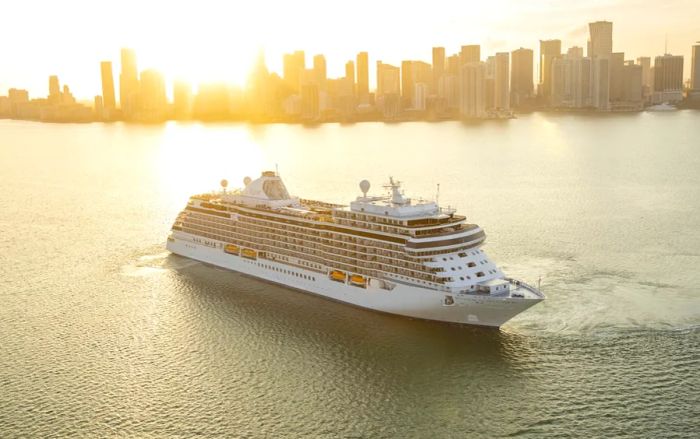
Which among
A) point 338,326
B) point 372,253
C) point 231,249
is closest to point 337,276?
point 372,253

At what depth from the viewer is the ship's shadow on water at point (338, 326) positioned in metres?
33.1

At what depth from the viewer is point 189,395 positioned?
96.8 ft

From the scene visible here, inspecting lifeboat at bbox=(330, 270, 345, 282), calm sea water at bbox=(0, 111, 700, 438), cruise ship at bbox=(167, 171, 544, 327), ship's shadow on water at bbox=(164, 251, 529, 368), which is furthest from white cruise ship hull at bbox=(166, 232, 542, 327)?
calm sea water at bbox=(0, 111, 700, 438)

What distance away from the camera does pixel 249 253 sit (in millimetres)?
46062

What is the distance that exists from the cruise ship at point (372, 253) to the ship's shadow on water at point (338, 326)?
0.71 metres

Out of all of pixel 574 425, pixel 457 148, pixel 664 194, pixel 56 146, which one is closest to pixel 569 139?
pixel 457 148

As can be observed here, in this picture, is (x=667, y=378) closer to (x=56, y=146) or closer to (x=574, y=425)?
(x=574, y=425)

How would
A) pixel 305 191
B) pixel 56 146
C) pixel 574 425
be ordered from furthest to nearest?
1. pixel 56 146
2. pixel 305 191
3. pixel 574 425

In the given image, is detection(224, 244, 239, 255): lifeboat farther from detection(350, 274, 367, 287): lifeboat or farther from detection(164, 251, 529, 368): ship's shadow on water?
detection(350, 274, 367, 287): lifeboat

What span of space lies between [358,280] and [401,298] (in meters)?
3.26

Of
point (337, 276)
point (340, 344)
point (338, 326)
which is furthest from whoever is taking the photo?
point (337, 276)

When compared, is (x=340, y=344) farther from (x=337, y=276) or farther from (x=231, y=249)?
(x=231, y=249)

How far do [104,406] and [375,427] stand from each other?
12110 millimetres

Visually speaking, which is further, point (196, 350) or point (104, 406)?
point (196, 350)
